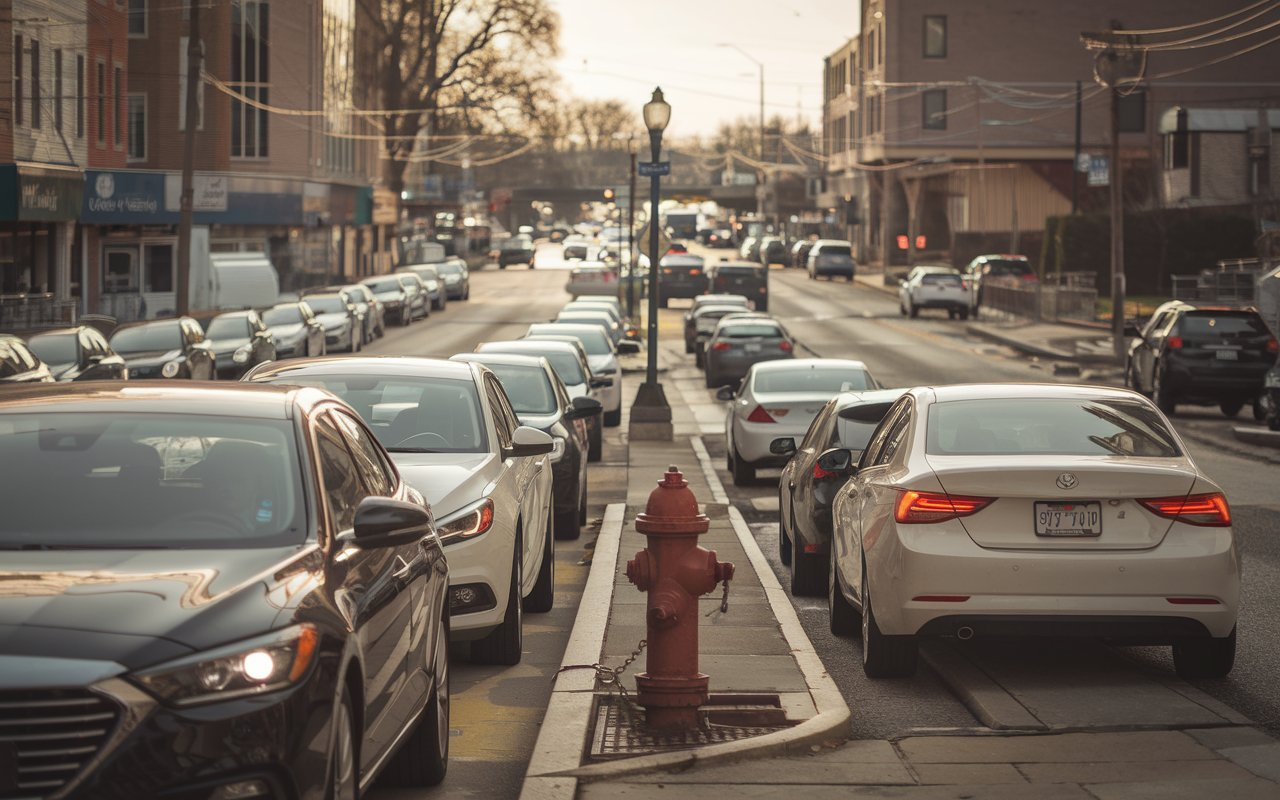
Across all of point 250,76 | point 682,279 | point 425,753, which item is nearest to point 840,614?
point 425,753

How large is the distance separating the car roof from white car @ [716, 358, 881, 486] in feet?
45.4

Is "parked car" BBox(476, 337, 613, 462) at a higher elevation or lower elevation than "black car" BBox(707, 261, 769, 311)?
lower

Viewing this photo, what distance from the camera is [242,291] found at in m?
53.5

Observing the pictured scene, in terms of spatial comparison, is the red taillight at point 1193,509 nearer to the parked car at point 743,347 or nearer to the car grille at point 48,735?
the car grille at point 48,735

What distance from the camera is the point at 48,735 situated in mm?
4301

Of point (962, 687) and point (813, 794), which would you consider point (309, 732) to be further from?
point (962, 687)

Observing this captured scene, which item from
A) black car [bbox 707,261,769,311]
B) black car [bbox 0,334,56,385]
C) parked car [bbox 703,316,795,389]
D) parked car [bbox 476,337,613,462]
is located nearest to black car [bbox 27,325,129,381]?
black car [bbox 0,334,56,385]

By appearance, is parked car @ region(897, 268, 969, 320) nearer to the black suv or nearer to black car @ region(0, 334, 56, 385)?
the black suv

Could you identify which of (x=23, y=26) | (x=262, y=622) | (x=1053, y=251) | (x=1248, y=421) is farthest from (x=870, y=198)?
(x=262, y=622)

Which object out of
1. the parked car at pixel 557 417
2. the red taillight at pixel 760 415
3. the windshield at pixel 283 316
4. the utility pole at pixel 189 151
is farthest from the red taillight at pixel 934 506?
the windshield at pixel 283 316

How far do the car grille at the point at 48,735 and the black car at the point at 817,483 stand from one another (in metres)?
7.44

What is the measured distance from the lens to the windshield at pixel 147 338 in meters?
29.5

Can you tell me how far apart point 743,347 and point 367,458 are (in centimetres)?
2783

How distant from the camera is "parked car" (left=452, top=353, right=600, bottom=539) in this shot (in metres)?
15.2
